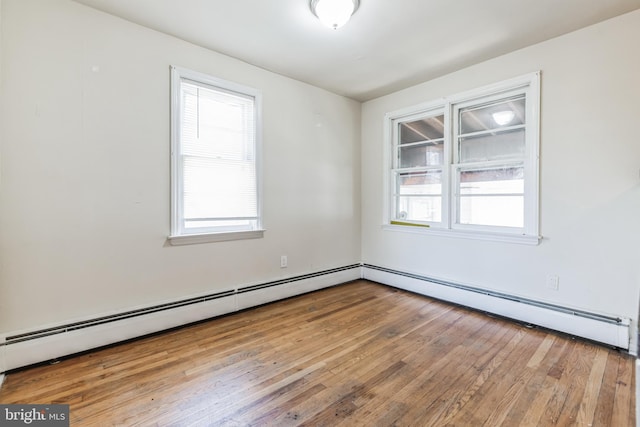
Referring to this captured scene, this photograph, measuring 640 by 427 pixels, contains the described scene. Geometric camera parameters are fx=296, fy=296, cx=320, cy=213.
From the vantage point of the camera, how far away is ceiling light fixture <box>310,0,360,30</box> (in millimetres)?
2064

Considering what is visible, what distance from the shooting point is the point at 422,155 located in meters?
3.71

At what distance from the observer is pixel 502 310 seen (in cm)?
295

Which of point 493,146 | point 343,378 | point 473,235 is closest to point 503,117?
point 493,146

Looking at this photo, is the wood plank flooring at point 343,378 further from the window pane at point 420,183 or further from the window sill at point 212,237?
the window pane at point 420,183

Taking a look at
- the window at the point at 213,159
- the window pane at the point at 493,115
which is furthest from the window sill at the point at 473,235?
the window at the point at 213,159

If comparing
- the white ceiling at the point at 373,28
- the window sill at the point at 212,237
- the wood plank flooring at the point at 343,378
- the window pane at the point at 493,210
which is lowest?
the wood plank flooring at the point at 343,378

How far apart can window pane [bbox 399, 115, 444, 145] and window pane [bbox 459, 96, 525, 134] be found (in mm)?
266

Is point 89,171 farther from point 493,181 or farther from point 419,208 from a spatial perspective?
point 493,181

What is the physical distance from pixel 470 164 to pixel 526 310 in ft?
5.04

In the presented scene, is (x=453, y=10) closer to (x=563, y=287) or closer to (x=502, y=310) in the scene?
(x=563, y=287)

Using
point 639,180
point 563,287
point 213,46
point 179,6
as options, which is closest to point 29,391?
point 179,6

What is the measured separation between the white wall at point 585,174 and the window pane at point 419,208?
0.69m

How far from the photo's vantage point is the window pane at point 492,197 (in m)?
2.90

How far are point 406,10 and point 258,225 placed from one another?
2356 millimetres
